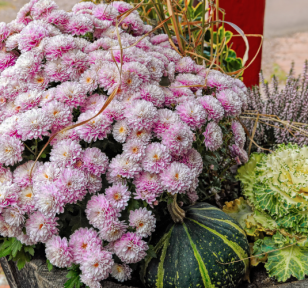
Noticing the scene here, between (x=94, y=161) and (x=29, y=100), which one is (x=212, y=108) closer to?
(x=94, y=161)

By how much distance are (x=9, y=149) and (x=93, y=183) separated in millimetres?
289

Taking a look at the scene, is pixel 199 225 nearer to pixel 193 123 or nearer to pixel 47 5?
pixel 193 123

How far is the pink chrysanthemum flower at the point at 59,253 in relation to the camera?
39.3 inches

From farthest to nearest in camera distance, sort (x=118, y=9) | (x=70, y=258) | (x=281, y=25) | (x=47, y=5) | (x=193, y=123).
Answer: (x=281, y=25)
(x=118, y=9)
(x=47, y=5)
(x=193, y=123)
(x=70, y=258)

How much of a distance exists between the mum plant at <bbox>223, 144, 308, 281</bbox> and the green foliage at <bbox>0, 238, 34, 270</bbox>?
845mm

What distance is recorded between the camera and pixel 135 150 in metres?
1.06

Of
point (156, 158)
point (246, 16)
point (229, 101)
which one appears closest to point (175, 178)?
point (156, 158)

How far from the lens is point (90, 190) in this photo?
106 cm

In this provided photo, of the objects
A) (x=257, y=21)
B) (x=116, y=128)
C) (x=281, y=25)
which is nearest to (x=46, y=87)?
(x=116, y=128)

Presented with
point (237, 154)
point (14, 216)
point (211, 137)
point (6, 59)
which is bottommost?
point (237, 154)

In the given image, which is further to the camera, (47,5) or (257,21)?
(257,21)

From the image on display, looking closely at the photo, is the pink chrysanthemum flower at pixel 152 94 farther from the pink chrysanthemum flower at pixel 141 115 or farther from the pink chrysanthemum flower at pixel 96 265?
the pink chrysanthemum flower at pixel 96 265

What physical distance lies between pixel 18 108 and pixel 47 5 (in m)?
0.48

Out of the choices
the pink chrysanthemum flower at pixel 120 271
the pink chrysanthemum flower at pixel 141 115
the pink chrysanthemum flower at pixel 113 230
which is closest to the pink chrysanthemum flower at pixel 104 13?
the pink chrysanthemum flower at pixel 141 115
